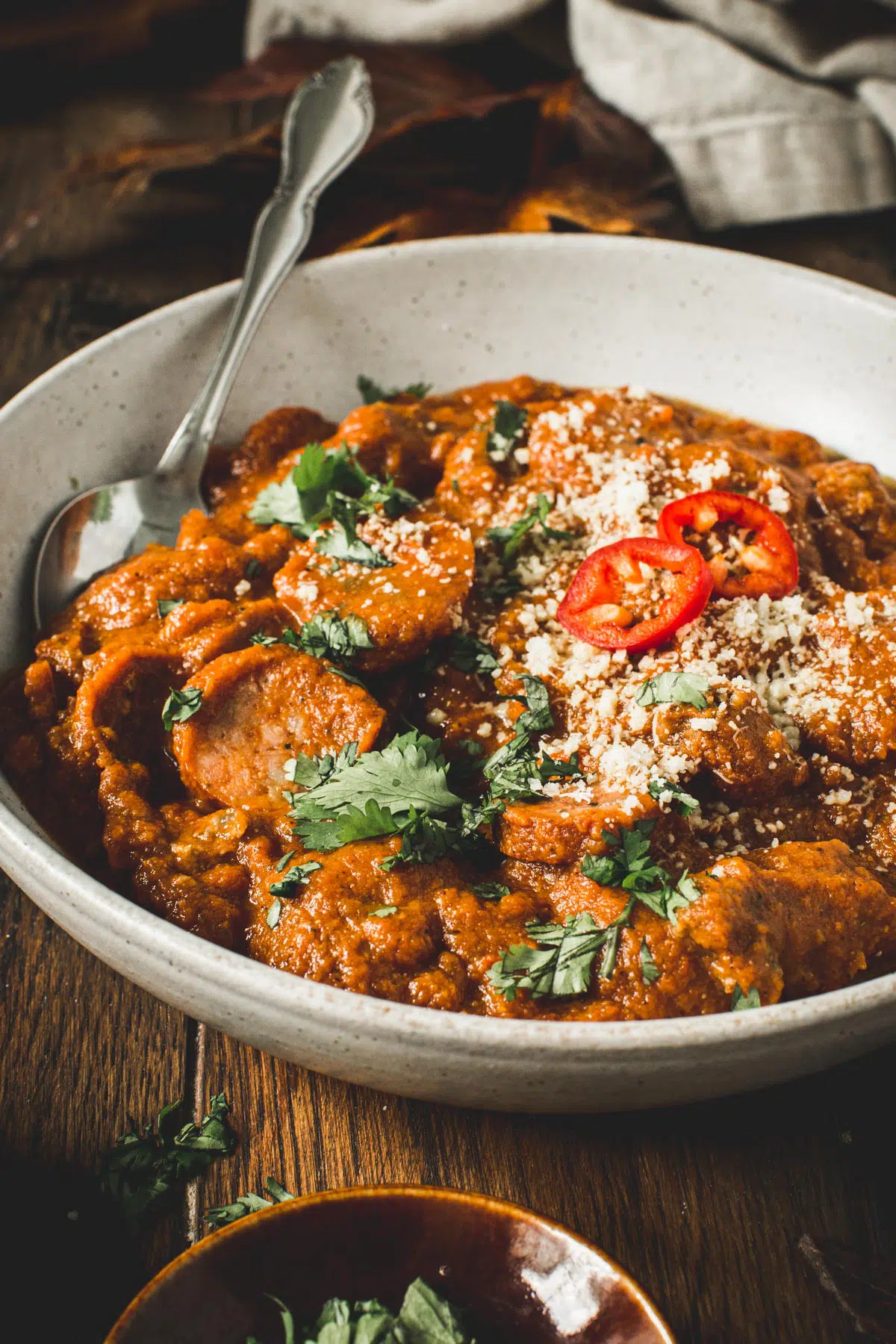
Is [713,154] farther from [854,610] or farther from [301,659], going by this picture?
[301,659]

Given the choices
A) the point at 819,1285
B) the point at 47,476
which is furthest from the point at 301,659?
the point at 819,1285

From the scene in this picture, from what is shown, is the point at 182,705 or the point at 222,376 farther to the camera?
the point at 222,376

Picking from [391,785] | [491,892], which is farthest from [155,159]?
[491,892]

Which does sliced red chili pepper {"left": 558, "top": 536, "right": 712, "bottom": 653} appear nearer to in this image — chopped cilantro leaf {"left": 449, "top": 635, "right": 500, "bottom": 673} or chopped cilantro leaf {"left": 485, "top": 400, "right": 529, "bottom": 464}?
chopped cilantro leaf {"left": 449, "top": 635, "right": 500, "bottom": 673}

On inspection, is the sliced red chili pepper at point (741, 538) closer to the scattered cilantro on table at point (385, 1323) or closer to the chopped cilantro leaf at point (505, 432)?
the chopped cilantro leaf at point (505, 432)

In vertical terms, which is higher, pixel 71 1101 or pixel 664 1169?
pixel 71 1101

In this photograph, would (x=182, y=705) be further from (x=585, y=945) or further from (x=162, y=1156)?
(x=585, y=945)
